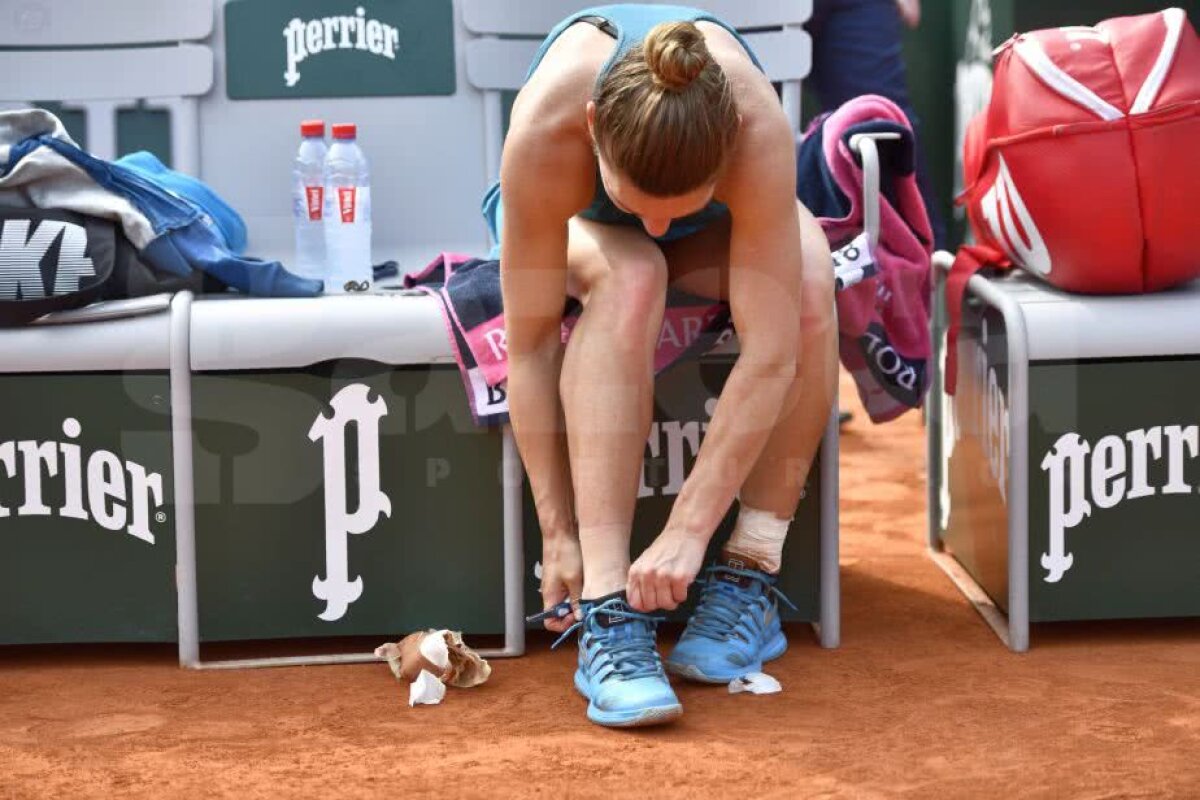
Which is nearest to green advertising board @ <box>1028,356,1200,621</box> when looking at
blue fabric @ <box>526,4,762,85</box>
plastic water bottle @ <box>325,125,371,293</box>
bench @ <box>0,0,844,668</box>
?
bench @ <box>0,0,844,668</box>

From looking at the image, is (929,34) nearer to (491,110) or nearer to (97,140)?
(491,110)

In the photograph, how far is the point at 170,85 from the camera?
3646mm

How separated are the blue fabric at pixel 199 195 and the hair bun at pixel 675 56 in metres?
1.12

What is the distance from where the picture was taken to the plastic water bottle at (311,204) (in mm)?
3471

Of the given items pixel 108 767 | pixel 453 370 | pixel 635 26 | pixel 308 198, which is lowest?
pixel 108 767

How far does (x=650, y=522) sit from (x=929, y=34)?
2.96 meters

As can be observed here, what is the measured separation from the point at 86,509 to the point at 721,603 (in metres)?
1.05

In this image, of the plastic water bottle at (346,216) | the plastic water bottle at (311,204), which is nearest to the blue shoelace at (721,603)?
the plastic water bottle at (346,216)

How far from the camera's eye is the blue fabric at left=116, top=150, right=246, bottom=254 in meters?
3.23

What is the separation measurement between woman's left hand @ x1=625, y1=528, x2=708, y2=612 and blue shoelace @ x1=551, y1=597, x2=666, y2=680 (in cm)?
3

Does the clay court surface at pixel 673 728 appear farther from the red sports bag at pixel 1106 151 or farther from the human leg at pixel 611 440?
the red sports bag at pixel 1106 151

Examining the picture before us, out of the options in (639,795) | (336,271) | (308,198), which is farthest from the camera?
(308,198)

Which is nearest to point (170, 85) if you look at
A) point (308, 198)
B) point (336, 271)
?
point (308, 198)

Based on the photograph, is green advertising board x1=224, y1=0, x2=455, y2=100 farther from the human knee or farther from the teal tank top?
the human knee
